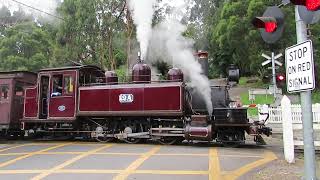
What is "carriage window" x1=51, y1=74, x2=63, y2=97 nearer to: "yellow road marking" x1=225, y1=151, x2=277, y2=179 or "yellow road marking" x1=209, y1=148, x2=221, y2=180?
"yellow road marking" x1=209, y1=148, x2=221, y2=180

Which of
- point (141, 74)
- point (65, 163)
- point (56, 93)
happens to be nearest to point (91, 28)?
point (56, 93)

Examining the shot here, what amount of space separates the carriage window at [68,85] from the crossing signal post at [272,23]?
1167 cm

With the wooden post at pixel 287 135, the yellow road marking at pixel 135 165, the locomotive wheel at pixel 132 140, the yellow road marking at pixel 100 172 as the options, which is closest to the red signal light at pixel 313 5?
the yellow road marking at pixel 100 172

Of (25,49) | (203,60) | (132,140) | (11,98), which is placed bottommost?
(132,140)

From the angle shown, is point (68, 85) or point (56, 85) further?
point (56, 85)

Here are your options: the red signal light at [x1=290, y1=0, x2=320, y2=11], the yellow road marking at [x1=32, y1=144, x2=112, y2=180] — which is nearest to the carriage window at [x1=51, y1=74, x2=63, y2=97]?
the yellow road marking at [x1=32, y1=144, x2=112, y2=180]

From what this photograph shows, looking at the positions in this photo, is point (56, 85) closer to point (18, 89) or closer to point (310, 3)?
point (18, 89)

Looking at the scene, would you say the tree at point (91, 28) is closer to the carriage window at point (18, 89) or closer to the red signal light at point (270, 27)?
the carriage window at point (18, 89)

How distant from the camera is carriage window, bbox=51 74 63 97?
649 inches

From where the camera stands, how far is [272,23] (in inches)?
220

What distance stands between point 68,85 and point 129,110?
2.96m

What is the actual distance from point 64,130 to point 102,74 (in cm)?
305

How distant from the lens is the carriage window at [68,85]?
1631 cm

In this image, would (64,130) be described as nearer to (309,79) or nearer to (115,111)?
(115,111)
